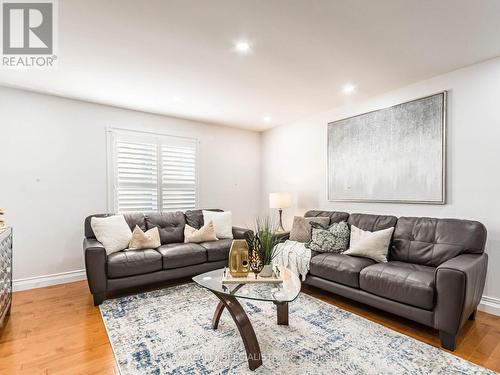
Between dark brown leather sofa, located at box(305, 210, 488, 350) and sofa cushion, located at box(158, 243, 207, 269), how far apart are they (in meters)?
1.43

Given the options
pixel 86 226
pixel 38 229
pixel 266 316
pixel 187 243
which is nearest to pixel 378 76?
pixel 266 316

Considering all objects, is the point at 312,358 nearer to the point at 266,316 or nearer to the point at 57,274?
the point at 266,316

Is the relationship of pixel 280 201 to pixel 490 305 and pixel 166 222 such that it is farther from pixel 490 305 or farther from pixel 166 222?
pixel 490 305

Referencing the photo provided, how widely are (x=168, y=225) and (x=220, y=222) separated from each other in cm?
78

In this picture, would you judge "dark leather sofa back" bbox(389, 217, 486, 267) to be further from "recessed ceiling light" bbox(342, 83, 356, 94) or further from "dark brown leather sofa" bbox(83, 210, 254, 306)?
"dark brown leather sofa" bbox(83, 210, 254, 306)

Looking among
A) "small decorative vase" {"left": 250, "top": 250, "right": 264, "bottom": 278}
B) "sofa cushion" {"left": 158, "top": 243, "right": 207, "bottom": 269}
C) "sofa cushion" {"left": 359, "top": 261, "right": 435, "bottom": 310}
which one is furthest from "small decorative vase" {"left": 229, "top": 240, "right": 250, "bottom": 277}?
"sofa cushion" {"left": 158, "top": 243, "right": 207, "bottom": 269}

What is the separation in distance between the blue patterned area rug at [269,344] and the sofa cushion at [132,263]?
1.17ft

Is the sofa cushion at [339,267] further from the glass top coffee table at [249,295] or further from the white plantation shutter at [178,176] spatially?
the white plantation shutter at [178,176]

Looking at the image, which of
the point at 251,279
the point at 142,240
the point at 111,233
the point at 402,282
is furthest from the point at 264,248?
the point at 111,233

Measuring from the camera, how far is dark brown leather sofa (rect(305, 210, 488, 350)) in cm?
207

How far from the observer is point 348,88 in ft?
11.3

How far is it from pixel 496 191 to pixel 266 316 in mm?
2597

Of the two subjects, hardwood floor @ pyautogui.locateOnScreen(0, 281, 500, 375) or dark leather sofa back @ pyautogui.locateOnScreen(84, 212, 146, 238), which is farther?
dark leather sofa back @ pyautogui.locateOnScreen(84, 212, 146, 238)

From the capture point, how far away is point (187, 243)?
12.5 feet
